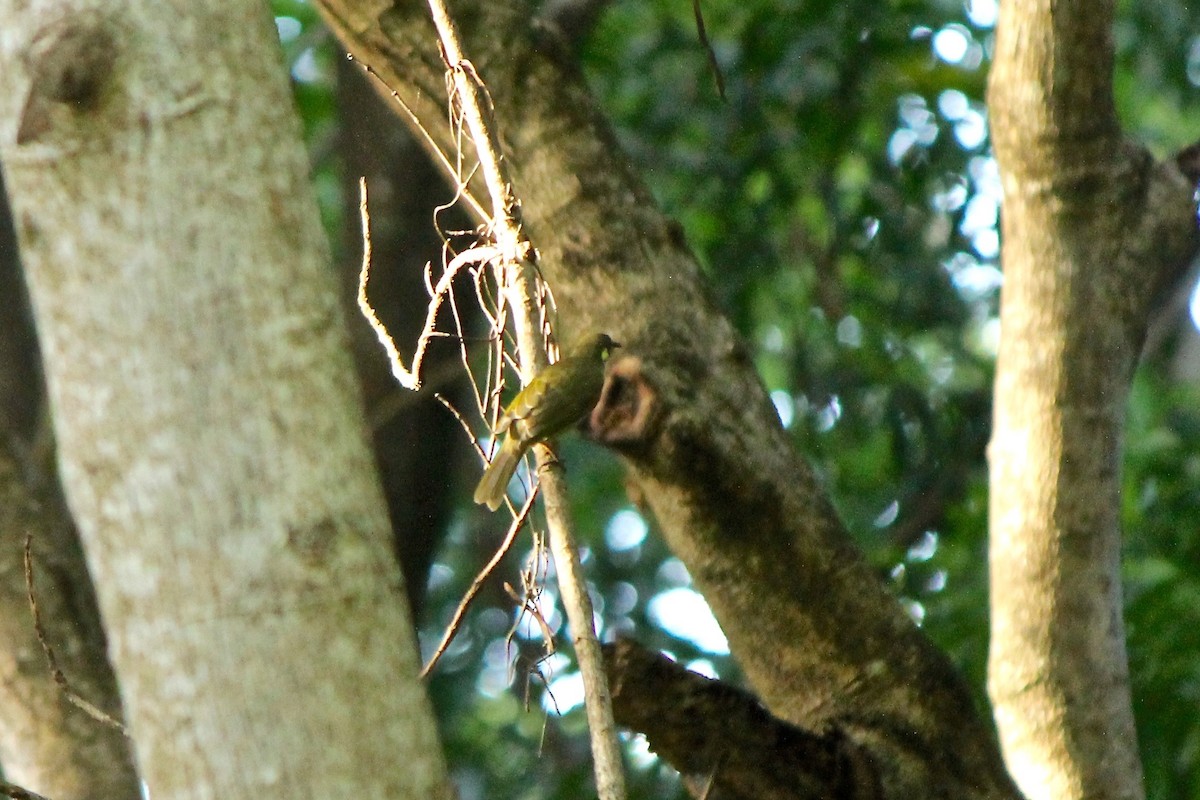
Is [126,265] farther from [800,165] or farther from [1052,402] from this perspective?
[800,165]

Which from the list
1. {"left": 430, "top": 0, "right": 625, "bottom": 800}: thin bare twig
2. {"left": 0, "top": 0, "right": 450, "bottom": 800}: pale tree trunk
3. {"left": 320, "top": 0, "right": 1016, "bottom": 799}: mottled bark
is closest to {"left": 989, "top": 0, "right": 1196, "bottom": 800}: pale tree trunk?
{"left": 320, "top": 0, "right": 1016, "bottom": 799}: mottled bark

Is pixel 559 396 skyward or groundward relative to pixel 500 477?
skyward

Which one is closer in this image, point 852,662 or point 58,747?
point 852,662

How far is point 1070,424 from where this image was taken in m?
2.41

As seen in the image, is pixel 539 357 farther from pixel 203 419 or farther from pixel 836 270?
pixel 836 270

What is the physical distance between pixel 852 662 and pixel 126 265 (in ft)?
4.36

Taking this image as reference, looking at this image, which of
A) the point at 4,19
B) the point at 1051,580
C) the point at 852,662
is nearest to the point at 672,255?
the point at 852,662

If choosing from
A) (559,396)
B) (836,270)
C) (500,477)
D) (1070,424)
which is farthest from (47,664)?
(836,270)

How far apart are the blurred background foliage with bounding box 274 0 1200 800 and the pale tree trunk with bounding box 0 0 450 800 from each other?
2.68 meters

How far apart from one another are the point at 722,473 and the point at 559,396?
0.83 feet

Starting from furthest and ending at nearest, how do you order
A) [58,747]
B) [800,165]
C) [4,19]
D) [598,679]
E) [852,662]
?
[800,165] → [58,747] → [852,662] → [598,679] → [4,19]

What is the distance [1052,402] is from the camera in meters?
2.42

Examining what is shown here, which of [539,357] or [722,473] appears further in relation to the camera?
[722,473]

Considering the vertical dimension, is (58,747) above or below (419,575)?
above
